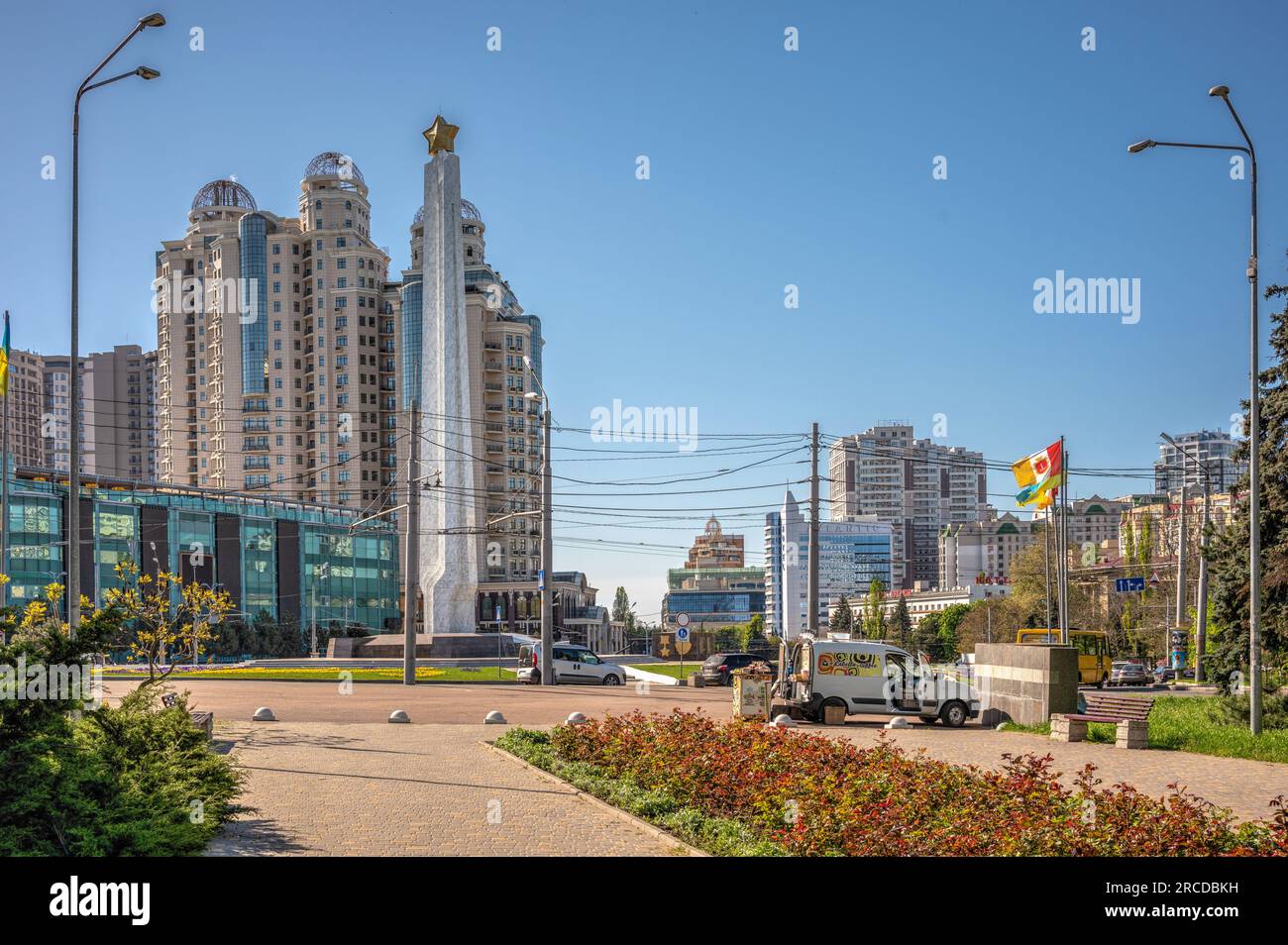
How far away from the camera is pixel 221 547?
87.2 m

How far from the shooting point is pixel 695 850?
33.0ft

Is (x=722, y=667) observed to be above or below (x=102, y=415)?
below

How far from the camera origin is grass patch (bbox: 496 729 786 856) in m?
9.90

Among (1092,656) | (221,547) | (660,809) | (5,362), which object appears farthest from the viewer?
(221,547)

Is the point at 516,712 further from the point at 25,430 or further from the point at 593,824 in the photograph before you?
the point at 25,430

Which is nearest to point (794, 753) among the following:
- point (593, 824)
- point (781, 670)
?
point (593, 824)

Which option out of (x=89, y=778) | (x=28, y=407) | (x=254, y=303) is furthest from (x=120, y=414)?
(x=89, y=778)

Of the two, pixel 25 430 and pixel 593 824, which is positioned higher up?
pixel 25 430

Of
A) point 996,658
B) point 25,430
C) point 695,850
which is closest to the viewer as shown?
point 695,850

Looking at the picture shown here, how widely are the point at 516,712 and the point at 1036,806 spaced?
17.8 meters

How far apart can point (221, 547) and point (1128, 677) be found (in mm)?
66218

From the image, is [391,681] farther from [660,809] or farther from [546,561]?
[660,809]

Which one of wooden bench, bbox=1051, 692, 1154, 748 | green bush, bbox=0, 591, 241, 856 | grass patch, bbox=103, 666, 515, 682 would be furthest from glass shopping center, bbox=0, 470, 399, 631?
green bush, bbox=0, 591, 241, 856
